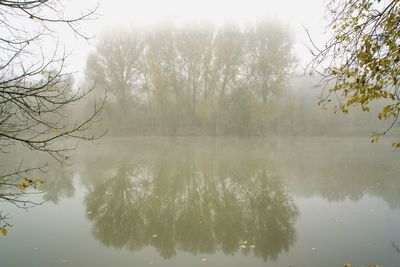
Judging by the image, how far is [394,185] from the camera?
1107 centimetres

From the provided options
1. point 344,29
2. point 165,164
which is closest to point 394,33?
point 344,29

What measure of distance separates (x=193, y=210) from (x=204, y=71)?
2507cm

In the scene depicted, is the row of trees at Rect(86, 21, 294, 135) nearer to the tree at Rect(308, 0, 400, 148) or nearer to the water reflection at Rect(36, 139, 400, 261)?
the water reflection at Rect(36, 139, 400, 261)

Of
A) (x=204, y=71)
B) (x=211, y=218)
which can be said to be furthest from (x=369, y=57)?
(x=204, y=71)

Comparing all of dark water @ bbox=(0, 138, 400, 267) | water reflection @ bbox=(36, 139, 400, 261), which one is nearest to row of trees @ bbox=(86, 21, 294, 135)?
water reflection @ bbox=(36, 139, 400, 261)

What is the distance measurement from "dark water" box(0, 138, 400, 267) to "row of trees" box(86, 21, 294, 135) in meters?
17.5

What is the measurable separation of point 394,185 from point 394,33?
9420 mm

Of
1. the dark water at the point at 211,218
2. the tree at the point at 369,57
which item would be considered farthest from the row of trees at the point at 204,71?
the tree at the point at 369,57

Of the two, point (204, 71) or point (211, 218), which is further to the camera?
point (204, 71)

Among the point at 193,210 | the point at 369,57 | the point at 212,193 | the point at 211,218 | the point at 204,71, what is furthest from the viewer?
the point at 204,71

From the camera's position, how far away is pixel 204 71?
3206cm

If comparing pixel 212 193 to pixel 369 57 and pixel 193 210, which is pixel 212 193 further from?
pixel 369 57

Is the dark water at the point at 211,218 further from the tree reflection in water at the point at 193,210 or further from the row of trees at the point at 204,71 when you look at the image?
the row of trees at the point at 204,71

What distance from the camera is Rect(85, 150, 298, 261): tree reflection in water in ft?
20.7
